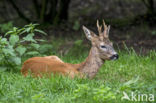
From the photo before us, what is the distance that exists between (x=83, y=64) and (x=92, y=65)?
147mm

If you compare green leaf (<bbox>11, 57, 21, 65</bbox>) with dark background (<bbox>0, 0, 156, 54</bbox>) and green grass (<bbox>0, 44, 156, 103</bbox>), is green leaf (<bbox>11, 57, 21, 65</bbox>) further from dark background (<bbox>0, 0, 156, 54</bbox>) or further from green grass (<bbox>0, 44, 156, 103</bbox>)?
dark background (<bbox>0, 0, 156, 54</bbox>)

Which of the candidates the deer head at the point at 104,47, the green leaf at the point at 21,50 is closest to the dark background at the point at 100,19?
the deer head at the point at 104,47

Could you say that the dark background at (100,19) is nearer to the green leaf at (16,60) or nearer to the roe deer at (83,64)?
the roe deer at (83,64)

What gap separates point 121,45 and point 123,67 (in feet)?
7.85

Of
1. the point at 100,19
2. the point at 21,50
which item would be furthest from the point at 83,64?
the point at 100,19

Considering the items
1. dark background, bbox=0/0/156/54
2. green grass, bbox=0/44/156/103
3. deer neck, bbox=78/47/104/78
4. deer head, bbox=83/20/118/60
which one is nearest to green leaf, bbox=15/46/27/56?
green grass, bbox=0/44/156/103

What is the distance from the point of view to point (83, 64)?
6012mm

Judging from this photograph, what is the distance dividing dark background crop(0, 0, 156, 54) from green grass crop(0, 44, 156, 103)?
1.26 metres

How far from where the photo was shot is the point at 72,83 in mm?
4930

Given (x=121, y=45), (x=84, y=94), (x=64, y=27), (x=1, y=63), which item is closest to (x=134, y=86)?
(x=84, y=94)

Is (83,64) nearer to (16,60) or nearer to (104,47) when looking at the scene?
(104,47)

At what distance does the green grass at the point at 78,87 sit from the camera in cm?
429

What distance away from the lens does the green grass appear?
4.29 meters

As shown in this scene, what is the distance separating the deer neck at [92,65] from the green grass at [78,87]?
19 cm
